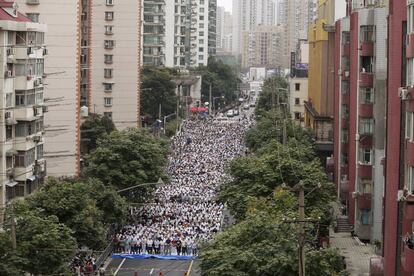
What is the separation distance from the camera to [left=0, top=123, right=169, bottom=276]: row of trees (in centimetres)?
2675

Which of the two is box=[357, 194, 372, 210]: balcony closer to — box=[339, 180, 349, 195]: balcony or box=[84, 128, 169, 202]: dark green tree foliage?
box=[339, 180, 349, 195]: balcony

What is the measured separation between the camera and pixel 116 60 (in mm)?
73438

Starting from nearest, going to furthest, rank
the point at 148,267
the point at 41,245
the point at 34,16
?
the point at 41,245
the point at 148,267
the point at 34,16

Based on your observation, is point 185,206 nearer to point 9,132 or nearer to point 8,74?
point 9,132

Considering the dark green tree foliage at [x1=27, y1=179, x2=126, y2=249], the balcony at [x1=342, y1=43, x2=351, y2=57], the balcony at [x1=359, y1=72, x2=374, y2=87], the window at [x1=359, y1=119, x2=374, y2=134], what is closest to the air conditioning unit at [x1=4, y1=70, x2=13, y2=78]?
the dark green tree foliage at [x1=27, y1=179, x2=126, y2=249]

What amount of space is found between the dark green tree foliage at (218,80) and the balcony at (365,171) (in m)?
87.2

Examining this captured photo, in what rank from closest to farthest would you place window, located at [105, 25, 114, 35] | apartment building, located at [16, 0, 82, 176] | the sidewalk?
the sidewalk → apartment building, located at [16, 0, 82, 176] → window, located at [105, 25, 114, 35]

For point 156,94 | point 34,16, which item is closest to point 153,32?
point 156,94

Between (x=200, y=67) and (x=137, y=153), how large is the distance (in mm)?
88184

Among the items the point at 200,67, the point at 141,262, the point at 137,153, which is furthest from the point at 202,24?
the point at 141,262

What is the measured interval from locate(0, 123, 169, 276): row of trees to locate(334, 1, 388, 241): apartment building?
10370 mm

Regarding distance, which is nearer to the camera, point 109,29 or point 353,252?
point 353,252

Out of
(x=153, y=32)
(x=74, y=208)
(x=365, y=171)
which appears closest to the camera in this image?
(x=74, y=208)

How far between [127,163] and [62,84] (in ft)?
25.6
